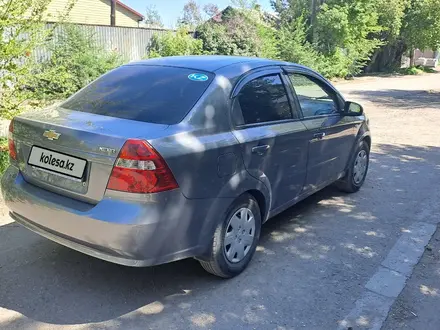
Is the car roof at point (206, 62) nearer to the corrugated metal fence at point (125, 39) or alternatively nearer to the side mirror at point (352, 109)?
the side mirror at point (352, 109)

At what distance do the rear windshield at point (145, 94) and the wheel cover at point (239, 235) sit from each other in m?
Result: 0.93

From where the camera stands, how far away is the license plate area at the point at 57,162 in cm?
300

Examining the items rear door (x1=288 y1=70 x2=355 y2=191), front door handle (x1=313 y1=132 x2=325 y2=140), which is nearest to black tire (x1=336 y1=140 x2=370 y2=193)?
rear door (x1=288 y1=70 x2=355 y2=191)

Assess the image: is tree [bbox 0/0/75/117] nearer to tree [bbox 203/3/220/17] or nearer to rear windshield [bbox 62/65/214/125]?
rear windshield [bbox 62/65/214/125]

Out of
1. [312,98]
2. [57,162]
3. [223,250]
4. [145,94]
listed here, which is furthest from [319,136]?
[57,162]

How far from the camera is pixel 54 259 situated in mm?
3771

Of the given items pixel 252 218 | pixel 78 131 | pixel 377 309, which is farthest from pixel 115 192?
pixel 377 309

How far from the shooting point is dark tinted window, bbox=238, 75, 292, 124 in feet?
12.0

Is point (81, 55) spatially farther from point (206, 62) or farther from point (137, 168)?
point (137, 168)

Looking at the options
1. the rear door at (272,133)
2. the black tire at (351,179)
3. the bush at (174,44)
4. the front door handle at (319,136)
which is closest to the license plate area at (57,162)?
the rear door at (272,133)

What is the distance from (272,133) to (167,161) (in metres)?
1.22

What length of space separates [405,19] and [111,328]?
3339cm

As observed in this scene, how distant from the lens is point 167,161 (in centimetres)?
288

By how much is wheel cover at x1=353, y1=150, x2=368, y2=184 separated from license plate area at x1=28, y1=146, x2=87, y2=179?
3.66 metres
